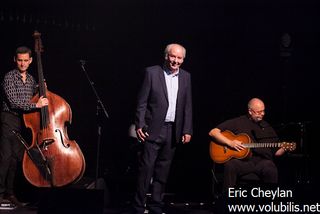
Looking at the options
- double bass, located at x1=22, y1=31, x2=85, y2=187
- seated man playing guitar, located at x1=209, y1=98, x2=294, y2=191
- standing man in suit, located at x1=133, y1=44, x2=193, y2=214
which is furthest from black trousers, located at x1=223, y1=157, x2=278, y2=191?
double bass, located at x1=22, y1=31, x2=85, y2=187

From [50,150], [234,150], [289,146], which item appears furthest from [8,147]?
[289,146]

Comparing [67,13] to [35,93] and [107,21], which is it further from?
[35,93]

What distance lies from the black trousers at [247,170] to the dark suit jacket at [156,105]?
0.76 metres

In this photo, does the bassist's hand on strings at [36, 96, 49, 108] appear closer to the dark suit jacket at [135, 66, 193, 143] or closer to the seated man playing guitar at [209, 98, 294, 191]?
the dark suit jacket at [135, 66, 193, 143]

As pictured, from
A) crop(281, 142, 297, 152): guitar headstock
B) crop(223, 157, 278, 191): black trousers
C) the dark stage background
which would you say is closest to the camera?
crop(223, 157, 278, 191): black trousers

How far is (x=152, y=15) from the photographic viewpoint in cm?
709

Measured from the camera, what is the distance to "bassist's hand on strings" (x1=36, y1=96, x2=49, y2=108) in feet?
17.5

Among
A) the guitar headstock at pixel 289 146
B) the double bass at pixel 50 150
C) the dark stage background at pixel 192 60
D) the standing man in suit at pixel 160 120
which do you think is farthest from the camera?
the dark stage background at pixel 192 60

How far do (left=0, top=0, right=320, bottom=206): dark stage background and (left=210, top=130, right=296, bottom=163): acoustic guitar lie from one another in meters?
1.22

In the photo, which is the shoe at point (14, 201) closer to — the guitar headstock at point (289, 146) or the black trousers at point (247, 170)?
the black trousers at point (247, 170)

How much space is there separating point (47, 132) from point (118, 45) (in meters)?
2.14

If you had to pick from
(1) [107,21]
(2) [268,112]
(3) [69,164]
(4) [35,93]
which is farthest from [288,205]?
(1) [107,21]

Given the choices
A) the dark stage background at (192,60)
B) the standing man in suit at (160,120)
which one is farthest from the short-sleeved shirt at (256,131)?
the dark stage background at (192,60)

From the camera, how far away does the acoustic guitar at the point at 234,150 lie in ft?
18.8
